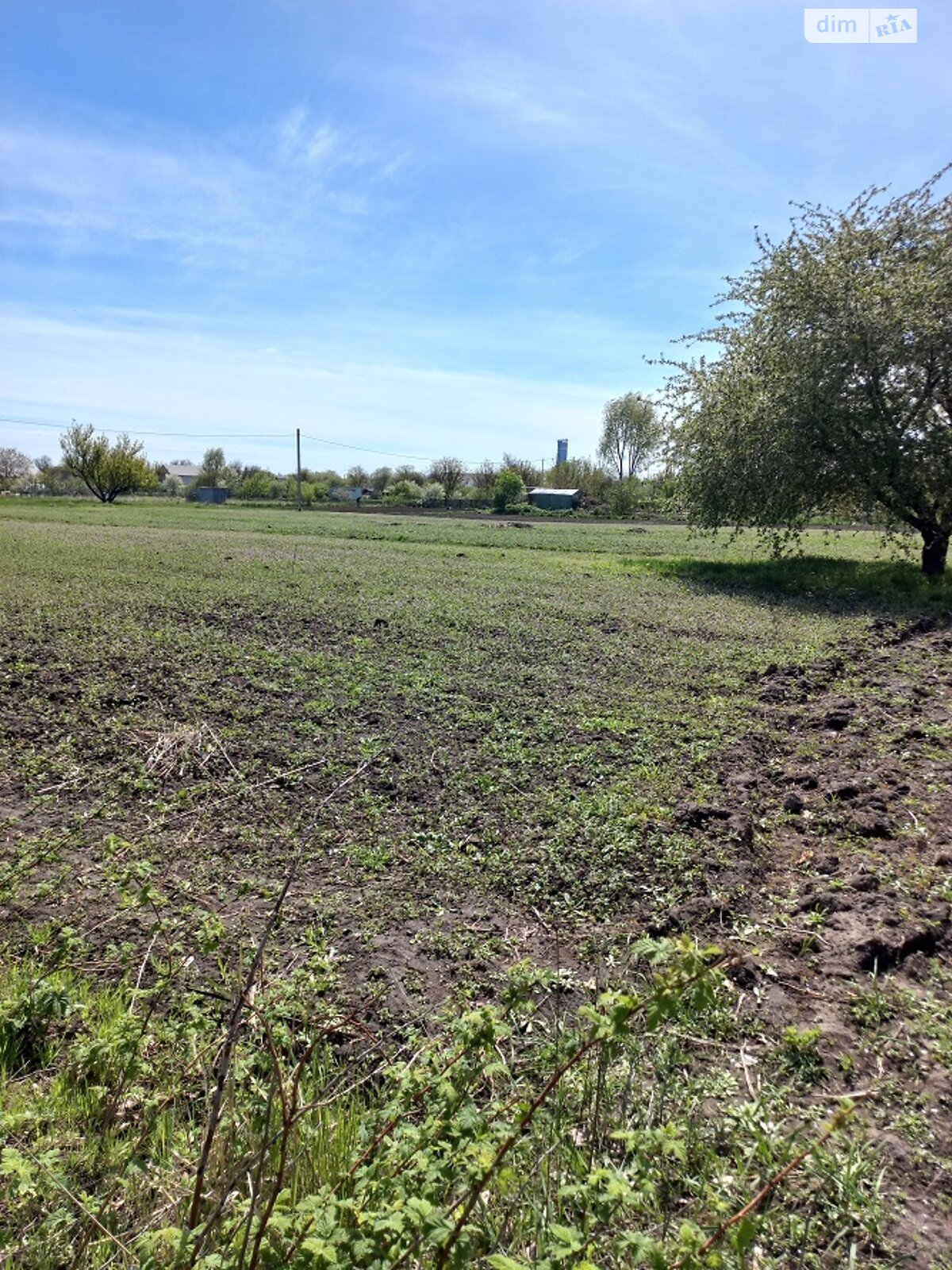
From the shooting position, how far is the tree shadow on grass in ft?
36.8

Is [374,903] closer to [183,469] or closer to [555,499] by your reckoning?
[555,499]

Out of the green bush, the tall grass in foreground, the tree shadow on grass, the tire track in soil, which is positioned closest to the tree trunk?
the tree shadow on grass

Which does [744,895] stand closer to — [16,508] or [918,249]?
[918,249]

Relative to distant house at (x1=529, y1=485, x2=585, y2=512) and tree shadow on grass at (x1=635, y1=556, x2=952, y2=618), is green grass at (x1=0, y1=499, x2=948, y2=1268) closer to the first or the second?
tree shadow on grass at (x1=635, y1=556, x2=952, y2=618)

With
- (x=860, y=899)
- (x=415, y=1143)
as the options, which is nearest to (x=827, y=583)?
(x=860, y=899)

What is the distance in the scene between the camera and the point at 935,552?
1359 cm

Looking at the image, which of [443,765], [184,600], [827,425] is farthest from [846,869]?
[827,425]

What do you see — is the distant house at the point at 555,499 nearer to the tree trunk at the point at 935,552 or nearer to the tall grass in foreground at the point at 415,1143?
the tree trunk at the point at 935,552

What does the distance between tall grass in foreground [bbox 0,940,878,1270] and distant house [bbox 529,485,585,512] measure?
59296 millimetres

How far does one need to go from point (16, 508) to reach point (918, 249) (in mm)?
42283

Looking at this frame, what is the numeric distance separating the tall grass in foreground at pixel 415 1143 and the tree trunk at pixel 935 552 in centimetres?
1369

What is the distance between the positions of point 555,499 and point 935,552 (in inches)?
1944

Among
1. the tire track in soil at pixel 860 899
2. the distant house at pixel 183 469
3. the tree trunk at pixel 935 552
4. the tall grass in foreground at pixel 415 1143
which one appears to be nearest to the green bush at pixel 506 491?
the tree trunk at pixel 935 552

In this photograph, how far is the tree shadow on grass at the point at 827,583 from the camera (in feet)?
36.8
